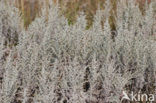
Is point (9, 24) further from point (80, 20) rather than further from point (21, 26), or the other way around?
point (80, 20)

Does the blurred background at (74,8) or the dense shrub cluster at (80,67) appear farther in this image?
the blurred background at (74,8)

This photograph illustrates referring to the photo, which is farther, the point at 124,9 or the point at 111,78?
the point at 124,9

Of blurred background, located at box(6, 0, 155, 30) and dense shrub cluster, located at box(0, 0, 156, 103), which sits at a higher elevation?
blurred background, located at box(6, 0, 155, 30)

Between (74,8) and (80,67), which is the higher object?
(74,8)

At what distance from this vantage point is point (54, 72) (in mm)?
1654

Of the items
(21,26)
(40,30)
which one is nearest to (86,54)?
(40,30)

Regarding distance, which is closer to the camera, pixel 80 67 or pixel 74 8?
pixel 80 67

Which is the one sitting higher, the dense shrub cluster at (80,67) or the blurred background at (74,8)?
the blurred background at (74,8)

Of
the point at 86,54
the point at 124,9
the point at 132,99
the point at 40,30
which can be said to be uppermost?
the point at 124,9

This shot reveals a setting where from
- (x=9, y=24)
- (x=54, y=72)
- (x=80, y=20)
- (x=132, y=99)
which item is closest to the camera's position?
(x=54, y=72)

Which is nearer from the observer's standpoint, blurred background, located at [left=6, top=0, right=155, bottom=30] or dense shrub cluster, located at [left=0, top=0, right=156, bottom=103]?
dense shrub cluster, located at [left=0, top=0, right=156, bottom=103]

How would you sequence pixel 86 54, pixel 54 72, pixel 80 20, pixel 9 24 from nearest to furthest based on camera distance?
pixel 54 72 < pixel 86 54 < pixel 80 20 < pixel 9 24

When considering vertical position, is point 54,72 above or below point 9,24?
below

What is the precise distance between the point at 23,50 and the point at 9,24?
2.57 ft
